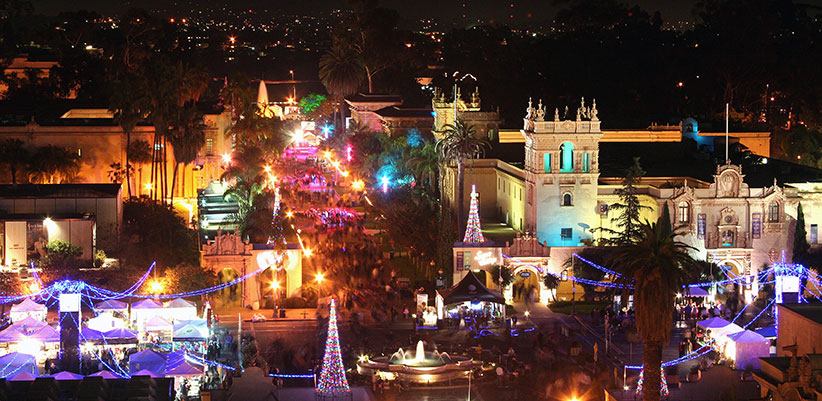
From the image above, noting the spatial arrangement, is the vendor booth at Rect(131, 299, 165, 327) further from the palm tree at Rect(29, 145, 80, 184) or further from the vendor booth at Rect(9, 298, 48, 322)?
the palm tree at Rect(29, 145, 80, 184)

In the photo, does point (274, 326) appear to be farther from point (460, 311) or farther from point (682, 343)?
point (682, 343)

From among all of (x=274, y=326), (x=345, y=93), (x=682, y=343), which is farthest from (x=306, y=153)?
(x=682, y=343)

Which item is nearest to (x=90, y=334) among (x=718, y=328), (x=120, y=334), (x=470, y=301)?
(x=120, y=334)

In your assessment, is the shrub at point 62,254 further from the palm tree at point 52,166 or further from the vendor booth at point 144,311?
the palm tree at point 52,166

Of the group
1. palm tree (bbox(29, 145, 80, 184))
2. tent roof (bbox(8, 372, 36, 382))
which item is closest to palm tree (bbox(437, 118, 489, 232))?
palm tree (bbox(29, 145, 80, 184))

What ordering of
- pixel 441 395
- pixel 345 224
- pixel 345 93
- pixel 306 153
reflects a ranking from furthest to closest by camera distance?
1. pixel 345 93
2. pixel 306 153
3. pixel 345 224
4. pixel 441 395
